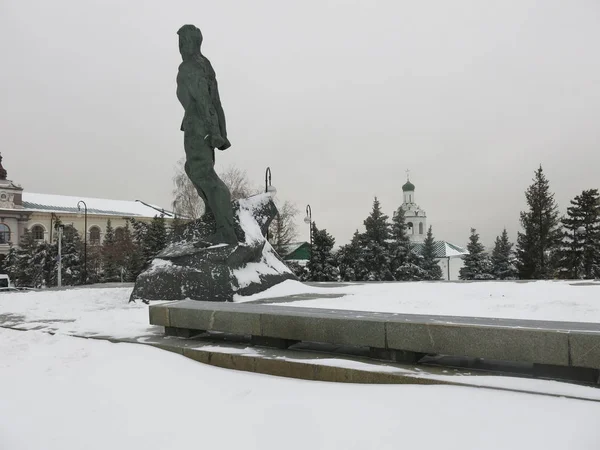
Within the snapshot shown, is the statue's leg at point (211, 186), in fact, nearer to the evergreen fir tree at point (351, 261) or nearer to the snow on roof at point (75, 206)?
the evergreen fir tree at point (351, 261)

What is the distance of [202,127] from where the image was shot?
28.6 ft

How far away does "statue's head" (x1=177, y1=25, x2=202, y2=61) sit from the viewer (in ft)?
28.8

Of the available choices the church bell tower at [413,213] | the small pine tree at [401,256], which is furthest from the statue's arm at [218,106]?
the church bell tower at [413,213]

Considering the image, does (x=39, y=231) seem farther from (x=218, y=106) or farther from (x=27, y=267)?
(x=218, y=106)

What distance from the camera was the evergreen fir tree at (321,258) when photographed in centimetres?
3053

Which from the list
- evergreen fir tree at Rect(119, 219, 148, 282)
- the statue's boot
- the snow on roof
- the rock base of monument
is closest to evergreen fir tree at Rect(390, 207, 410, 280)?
evergreen fir tree at Rect(119, 219, 148, 282)

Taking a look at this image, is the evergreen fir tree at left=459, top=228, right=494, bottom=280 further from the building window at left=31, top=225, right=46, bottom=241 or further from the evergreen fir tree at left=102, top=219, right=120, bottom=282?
the building window at left=31, top=225, right=46, bottom=241

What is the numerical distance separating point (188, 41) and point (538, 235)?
3220cm

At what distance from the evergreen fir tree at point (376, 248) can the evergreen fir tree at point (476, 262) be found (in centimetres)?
826

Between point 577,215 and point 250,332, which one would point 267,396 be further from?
point 577,215

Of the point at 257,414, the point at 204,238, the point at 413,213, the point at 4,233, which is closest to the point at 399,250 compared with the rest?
the point at 204,238

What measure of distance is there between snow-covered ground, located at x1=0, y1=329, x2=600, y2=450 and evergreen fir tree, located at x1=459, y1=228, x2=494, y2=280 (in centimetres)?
3605

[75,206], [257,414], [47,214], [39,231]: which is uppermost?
[75,206]

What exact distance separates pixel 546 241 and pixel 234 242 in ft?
101
